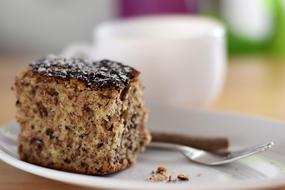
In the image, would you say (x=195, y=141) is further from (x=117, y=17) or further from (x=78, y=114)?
(x=117, y=17)

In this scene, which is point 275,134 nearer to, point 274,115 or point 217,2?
point 274,115

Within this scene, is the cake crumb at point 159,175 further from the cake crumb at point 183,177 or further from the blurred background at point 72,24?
the blurred background at point 72,24

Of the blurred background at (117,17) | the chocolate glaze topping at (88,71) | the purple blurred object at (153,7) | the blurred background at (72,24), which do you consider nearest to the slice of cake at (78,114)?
the chocolate glaze topping at (88,71)

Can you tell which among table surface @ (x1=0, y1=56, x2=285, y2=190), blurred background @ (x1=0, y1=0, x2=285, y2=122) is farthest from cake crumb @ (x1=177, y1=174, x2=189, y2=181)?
blurred background @ (x1=0, y1=0, x2=285, y2=122)

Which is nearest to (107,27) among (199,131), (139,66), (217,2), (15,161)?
(139,66)

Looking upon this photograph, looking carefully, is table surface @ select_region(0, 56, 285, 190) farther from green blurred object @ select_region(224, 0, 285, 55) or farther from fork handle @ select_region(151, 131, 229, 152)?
fork handle @ select_region(151, 131, 229, 152)

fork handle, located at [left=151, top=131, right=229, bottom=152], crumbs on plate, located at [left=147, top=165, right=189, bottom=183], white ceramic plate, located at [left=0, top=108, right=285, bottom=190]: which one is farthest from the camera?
fork handle, located at [left=151, top=131, right=229, bottom=152]

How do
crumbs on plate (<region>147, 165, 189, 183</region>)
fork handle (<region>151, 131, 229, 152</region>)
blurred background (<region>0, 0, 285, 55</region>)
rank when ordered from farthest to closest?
blurred background (<region>0, 0, 285, 55</region>) < fork handle (<region>151, 131, 229, 152</region>) < crumbs on plate (<region>147, 165, 189, 183</region>)
